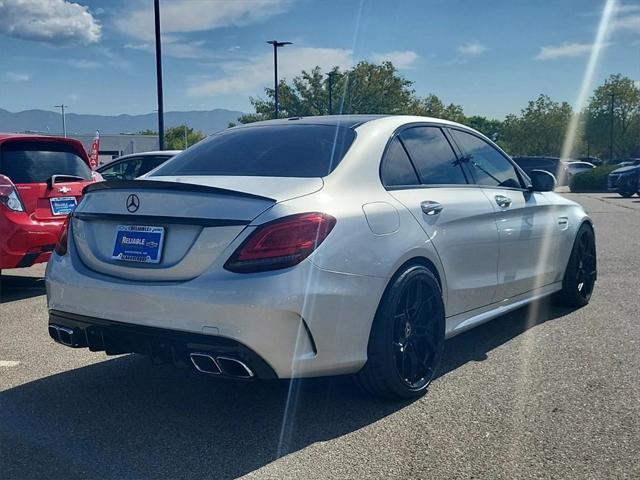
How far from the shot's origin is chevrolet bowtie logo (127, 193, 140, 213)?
135 inches

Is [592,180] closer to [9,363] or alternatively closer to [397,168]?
[397,168]

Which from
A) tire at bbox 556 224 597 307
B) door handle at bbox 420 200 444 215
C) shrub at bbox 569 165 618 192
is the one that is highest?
door handle at bbox 420 200 444 215

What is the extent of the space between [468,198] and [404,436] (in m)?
1.72

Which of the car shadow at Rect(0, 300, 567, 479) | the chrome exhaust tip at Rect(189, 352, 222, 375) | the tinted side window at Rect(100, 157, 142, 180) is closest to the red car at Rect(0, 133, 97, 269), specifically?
the car shadow at Rect(0, 300, 567, 479)

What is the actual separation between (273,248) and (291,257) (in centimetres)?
9

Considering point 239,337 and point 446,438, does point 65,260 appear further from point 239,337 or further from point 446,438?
point 446,438

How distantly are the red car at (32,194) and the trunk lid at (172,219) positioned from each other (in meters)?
3.19

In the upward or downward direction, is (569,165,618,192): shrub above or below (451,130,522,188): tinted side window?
below

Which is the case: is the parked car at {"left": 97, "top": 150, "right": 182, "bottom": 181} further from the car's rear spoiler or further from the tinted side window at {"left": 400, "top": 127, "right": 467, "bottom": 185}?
the car's rear spoiler

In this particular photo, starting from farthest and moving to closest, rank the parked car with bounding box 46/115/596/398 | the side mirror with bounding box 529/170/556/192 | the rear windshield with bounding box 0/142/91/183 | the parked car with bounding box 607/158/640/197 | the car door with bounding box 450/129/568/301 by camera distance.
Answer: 1. the parked car with bounding box 607/158/640/197
2. the rear windshield with bounding box 0/142/91/183
3. the side mirror with bounding box 529/170/556/192
4. the car door with bounding box 450/129/568/301
5. the parked car with bounding box 46/115/596/398

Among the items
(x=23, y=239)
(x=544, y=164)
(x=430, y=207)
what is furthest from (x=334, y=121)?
(x=544, y=164)

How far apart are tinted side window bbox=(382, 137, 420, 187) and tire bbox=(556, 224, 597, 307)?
Answer: 2.35m

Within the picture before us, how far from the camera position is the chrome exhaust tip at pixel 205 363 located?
10.2 feet

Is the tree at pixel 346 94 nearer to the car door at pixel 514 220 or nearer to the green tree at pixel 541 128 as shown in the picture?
the green tree at pixel 541 128
